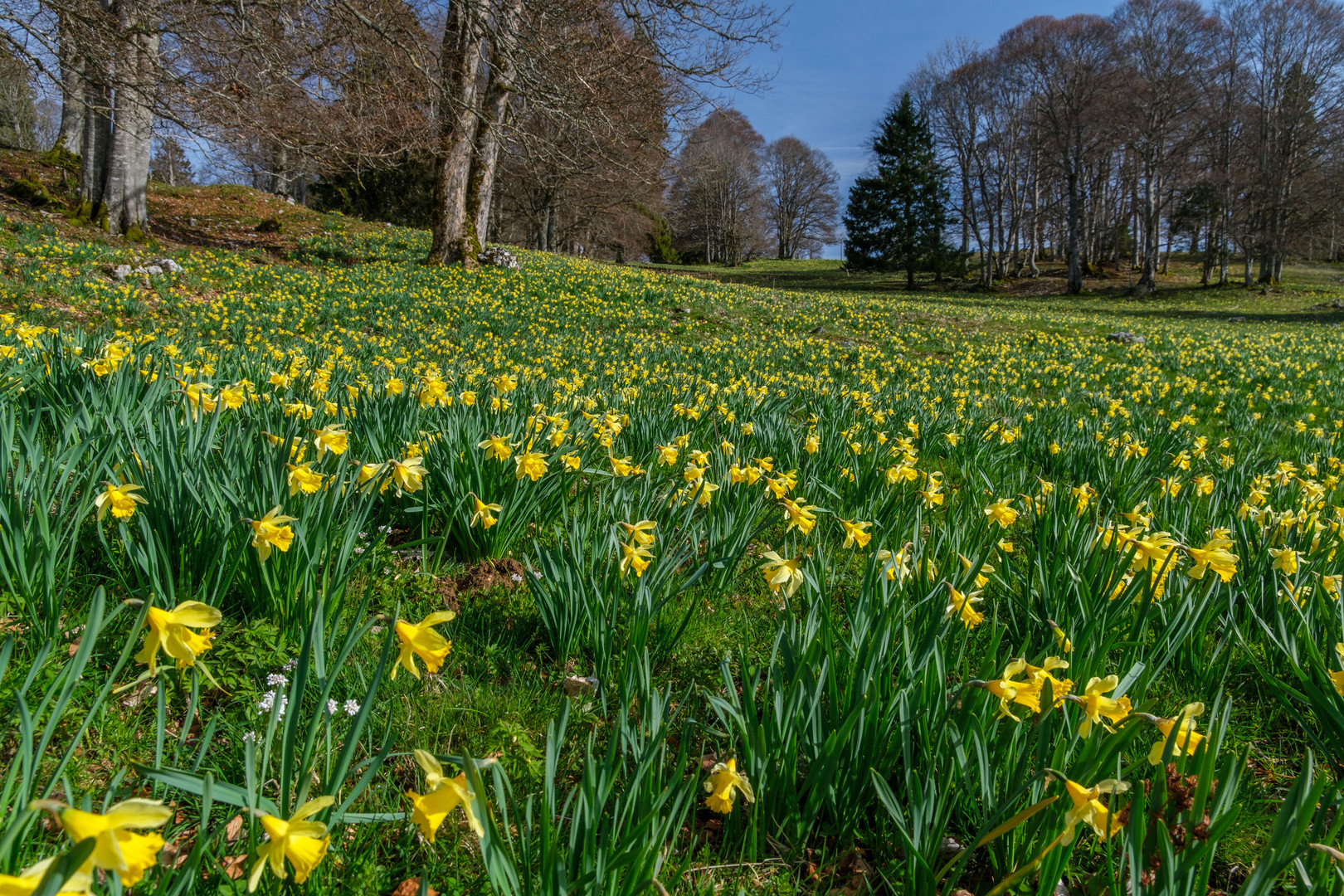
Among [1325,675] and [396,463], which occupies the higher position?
[396,463]

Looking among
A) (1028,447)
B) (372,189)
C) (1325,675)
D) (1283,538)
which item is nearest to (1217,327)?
(1028,447)

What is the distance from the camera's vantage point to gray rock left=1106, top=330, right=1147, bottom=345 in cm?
1114

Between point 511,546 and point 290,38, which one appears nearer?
point 511,546

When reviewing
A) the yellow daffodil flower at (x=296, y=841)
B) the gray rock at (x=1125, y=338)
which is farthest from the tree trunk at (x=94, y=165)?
the gray rock at (x=1125, y=338)

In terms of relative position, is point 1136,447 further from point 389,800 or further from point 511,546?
point 389,800

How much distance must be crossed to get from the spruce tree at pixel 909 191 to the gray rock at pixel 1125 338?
730 inches

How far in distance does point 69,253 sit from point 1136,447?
40.8ft

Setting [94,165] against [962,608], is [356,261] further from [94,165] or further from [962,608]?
[962,608]

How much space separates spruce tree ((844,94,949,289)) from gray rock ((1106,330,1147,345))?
18.5 metres

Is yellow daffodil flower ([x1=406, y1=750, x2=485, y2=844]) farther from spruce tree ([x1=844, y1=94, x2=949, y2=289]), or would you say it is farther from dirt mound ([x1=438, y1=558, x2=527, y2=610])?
spruce tree ([x1=844, y1=94, x2=949, y2=289])

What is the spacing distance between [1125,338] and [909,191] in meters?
20.4

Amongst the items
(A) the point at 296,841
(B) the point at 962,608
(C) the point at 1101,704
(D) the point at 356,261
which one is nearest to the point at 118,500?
(A) the point at 296,841

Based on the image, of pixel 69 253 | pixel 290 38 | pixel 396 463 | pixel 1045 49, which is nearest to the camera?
pixel 396 463

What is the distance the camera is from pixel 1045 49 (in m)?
25.6
